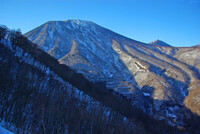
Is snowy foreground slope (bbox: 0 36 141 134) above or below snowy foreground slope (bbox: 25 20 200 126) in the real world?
below

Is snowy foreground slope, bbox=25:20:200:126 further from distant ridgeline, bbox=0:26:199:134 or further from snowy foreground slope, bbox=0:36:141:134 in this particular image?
snowy foreground slope, bbox=0:36:141:134

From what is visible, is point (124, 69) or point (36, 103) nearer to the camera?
point (36, 103)

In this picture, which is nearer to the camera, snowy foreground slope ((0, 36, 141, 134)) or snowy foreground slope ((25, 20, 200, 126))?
snowy foreground slope ((0, 36, 141, 134))

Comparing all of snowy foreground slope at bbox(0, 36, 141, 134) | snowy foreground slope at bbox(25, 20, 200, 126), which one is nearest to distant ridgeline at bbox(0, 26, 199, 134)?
snowy foreground slope at bbox(0, 36, 141, 134)

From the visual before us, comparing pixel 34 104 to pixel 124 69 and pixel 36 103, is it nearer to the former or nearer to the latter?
pixel 36 103

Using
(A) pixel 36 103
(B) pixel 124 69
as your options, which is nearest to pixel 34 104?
(A) pixel 36 103

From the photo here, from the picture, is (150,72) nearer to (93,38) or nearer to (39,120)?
(93,38)

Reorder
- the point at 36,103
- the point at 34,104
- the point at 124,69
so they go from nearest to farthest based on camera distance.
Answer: the point at 34,104, the point at 36,103, the point at 124,69

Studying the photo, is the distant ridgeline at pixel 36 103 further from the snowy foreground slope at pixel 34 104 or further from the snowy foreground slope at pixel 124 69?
the snowy foreground slope at pixel 124 69

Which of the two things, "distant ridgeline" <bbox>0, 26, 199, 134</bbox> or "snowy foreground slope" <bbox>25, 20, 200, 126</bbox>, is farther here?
"snowy foreground slope" <bbox>25, 20, 200, 126</bbox>
